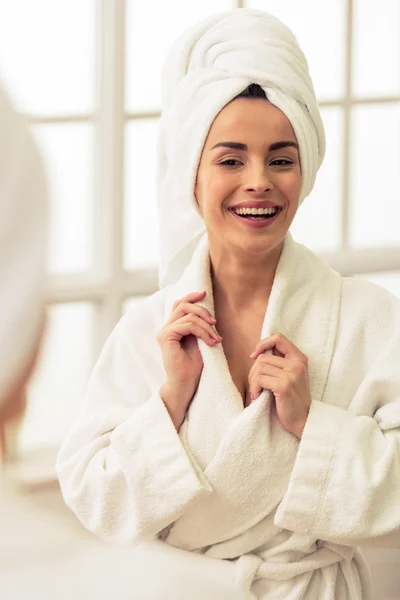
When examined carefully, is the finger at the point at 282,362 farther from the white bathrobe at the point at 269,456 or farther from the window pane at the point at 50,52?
the window pane at the point at 50,52

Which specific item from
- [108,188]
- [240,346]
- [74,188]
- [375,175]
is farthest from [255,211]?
[375,175]

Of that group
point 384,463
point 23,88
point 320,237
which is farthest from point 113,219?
point 384,463

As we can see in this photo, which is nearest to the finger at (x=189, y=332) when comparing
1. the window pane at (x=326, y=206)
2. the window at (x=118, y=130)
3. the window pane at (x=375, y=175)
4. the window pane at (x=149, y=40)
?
the window at (x=118, y=130)

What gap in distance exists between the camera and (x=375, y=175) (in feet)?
10.2

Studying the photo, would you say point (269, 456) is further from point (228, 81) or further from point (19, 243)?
point (19, 243)

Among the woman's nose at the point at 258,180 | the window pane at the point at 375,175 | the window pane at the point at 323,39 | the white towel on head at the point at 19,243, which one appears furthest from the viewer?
the window pane at the point at 375,175

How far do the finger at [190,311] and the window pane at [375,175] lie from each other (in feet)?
4.60

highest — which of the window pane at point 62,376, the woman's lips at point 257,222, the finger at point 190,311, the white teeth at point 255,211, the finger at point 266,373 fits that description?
the white teeth at point 255,211

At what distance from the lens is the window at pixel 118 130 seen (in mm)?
2533

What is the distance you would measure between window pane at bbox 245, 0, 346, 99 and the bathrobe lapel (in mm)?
1310

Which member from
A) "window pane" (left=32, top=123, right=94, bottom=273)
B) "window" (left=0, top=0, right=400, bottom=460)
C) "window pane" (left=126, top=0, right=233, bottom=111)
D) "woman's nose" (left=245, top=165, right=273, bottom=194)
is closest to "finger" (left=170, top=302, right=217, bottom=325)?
"woman's nose" (left=245, top=165, right=273, bottom=194)

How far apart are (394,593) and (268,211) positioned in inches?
51.6

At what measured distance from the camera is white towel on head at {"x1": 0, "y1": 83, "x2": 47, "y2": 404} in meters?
0.59

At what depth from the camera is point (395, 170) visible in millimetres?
3150
